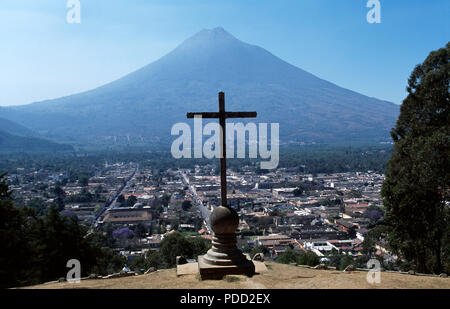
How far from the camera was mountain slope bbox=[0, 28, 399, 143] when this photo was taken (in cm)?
14650

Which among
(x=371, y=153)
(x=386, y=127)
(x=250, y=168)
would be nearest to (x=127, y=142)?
(x=250, y=168)

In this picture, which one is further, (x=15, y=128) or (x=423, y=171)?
(x=15, y=128)

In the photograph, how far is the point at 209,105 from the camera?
151m

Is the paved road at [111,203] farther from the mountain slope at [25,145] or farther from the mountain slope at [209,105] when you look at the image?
the mountain slope at [209,105]

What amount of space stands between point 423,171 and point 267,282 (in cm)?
520

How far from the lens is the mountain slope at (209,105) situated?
146500 millimetres

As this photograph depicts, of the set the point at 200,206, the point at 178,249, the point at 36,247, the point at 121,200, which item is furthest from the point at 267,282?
the point at 121,200

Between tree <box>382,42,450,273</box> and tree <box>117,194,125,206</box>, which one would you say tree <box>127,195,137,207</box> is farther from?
tree <box>382,42,450,273</box>

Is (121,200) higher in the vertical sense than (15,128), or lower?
lower

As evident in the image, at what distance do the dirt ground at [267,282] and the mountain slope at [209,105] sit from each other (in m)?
129

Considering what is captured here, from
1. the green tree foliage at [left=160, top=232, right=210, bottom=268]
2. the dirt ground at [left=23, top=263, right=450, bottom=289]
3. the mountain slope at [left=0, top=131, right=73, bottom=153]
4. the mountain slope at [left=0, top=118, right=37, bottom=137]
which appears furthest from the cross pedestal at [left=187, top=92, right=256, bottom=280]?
the mountain slope at [left=0, top=118, right=37, bottom=137]

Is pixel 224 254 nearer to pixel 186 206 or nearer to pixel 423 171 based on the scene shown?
pixel 423 171
